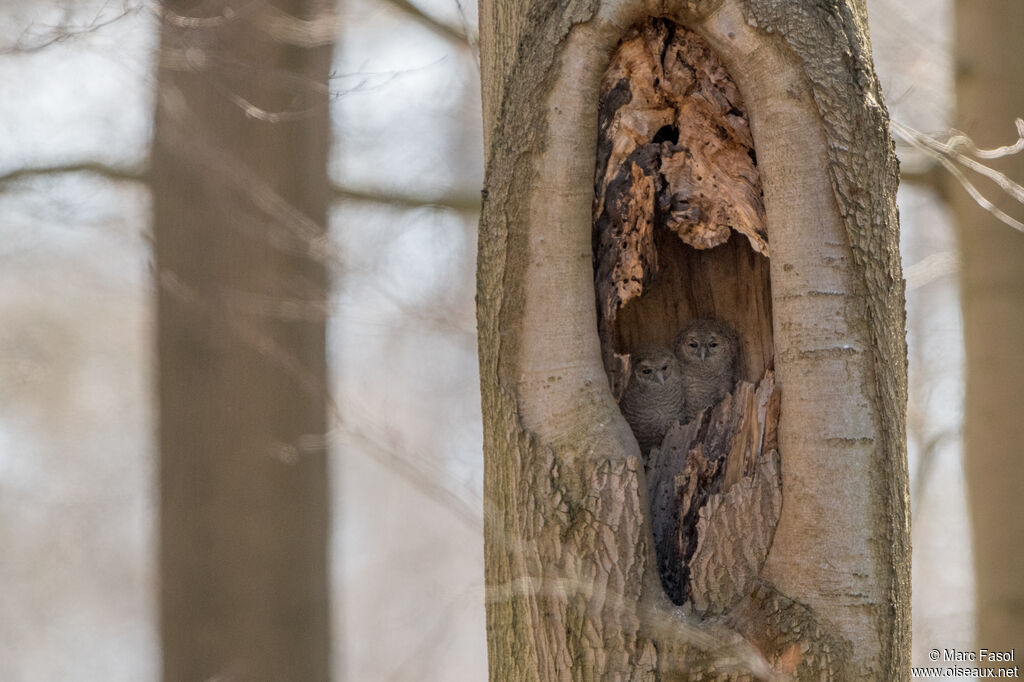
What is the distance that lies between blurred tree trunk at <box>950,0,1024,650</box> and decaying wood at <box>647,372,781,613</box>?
2.83m

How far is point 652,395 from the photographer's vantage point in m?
2.40

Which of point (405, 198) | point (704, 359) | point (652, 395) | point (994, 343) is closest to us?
point (652, 395)

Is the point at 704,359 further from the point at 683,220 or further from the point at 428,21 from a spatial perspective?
the point at 428,21

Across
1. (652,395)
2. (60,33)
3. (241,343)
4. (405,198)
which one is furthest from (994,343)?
(60,33)

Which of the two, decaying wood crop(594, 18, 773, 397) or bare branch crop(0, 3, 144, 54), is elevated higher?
bare branch crop(0, 3, 144, 54)

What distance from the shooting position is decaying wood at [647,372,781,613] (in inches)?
65.4

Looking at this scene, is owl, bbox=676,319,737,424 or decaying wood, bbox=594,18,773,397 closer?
decaying wood, bbox=594,18,773,397

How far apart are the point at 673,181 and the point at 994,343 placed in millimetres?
2963

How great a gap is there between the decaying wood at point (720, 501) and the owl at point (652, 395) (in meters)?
0.16

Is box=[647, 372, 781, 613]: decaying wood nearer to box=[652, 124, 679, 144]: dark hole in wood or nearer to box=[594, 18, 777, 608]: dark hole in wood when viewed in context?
box=[594, 18, 777, 608]: dark hole in wood

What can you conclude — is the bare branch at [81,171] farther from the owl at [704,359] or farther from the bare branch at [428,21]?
the owl at [704,359]

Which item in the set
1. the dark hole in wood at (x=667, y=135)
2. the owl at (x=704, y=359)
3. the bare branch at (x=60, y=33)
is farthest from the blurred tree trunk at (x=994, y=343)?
the bare branch at (x=60, y=33)

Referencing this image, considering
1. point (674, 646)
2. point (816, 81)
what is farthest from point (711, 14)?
point (674, 646)

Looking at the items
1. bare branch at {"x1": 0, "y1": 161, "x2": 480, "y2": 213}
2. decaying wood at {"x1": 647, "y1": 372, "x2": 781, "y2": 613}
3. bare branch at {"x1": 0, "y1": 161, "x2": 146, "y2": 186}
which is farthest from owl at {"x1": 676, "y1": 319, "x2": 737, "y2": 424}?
bare branch at {"x1": 0, "y1": 161, "x2": 146, "y2": 186}
